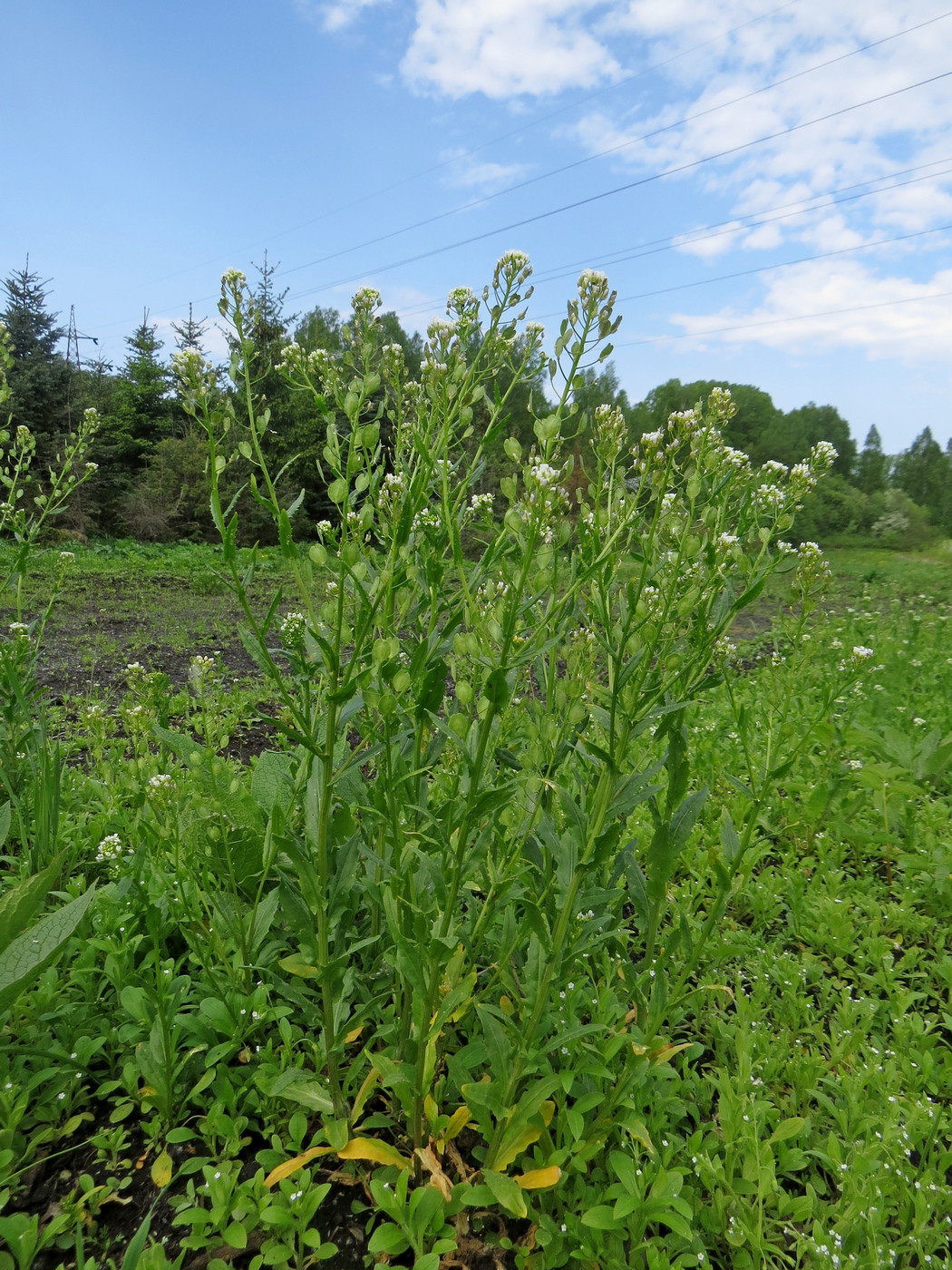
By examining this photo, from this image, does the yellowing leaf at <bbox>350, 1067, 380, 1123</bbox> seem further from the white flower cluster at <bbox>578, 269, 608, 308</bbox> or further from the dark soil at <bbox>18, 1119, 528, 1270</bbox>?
the white flower cluster at <bbox>578, 269, 608, 308</bbox>

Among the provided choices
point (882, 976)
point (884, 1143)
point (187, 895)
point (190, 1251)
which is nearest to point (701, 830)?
point (882, 976)

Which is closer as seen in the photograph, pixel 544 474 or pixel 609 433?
pixel 544 474

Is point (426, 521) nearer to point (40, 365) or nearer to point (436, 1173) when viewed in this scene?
point (436, 1173)

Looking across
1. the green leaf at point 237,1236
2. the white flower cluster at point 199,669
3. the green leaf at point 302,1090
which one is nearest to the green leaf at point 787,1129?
the green leaf at point 302,1090

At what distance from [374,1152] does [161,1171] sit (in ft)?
1.52

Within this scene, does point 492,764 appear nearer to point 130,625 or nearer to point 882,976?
point 882,976

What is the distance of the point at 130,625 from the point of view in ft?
23.4

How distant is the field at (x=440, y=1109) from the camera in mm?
1397

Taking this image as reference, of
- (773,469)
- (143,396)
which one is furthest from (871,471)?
(773,469)

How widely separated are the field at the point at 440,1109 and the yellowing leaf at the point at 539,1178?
0.04 meters

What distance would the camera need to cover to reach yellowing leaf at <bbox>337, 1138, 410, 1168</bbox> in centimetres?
144

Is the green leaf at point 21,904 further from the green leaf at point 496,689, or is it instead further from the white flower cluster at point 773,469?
the white flower cluster at point 773,469

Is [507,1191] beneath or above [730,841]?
beneath

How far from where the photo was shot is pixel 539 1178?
142cm
